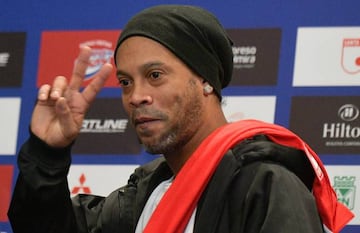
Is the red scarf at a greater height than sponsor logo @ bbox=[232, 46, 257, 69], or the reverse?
sponsor logo @ bbox=[232, 46, 257, 69]

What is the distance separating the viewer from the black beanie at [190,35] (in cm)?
214

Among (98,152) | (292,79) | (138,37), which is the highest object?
(138,37)

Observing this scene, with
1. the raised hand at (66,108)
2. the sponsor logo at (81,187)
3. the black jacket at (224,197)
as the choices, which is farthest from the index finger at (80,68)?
the sponsor logo at (81,187)

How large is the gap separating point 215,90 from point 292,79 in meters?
0.91

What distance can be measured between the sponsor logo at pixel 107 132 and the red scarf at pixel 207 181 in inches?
45.9

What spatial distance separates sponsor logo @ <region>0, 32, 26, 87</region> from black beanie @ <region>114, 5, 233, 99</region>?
1.28m

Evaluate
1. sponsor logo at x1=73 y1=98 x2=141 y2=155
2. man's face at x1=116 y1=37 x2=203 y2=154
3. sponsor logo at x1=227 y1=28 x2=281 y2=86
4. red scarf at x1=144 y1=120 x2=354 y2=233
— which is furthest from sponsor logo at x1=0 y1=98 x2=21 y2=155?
red scarf at x1=144 y1=120 x2=354 y2=233

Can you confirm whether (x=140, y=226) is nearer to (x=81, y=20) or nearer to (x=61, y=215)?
(x=61, y=215)

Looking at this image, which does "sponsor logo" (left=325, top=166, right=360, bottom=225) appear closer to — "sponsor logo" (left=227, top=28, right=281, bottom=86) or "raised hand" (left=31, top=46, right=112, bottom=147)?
"sponsor logo" (left=227, top=28, right=281, bottom=86)

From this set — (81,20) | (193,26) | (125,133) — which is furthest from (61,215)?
(81,20)

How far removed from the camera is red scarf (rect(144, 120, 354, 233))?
6.54 ft

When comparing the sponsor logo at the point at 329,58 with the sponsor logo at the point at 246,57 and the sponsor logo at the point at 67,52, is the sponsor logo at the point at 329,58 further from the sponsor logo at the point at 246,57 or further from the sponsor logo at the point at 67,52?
the sponsor logo at the point at 67,52

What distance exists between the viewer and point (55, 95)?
6.39 feet

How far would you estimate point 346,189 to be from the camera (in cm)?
297
